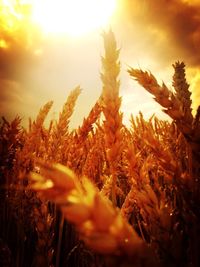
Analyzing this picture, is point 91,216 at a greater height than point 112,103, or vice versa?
point 112,103

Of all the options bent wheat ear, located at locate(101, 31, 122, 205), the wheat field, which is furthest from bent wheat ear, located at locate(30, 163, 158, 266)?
bent wheat ear, located at locate(101, 31, 122, 205)

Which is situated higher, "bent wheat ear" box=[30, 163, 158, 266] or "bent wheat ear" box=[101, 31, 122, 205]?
"bent wheat ear" box=[101, 31, 122, 205]

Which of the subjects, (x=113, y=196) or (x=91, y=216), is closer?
(x=91, y=216)

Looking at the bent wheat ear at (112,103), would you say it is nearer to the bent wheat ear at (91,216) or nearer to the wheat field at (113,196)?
the wheat field at (113,196)

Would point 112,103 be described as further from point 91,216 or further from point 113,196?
point 91,216

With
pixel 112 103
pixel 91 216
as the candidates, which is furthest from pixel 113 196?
pixel 91 216

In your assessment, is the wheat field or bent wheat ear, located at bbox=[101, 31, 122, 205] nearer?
the wheat field

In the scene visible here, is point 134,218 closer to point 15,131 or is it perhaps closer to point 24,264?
point 24,264

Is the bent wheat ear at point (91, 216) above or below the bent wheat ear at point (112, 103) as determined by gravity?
below

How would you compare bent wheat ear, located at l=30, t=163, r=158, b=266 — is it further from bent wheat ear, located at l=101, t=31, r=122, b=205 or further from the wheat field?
bent wheat ear, located at l=101, t=31, r=122, b=205

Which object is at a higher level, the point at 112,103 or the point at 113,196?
the point at 112,103

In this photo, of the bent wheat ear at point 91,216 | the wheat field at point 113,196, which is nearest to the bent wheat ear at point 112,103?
the wheat field at point 113,196

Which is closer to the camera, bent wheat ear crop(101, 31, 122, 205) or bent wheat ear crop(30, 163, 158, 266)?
bent wheat ear crop(30, 163, 158, 266)

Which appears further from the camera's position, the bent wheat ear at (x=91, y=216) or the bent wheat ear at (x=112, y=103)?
the bent wheat ear at (x=112, y=103)
